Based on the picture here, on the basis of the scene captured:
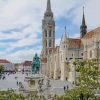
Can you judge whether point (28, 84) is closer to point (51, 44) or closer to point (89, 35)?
point (89, 35)

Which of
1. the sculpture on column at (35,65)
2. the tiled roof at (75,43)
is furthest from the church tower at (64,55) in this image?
the sculpture on column at (35,65)

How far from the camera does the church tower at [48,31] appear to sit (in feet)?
450

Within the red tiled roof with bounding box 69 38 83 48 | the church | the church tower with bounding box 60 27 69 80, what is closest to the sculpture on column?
the church

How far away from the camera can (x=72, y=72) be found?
84438 millimetres

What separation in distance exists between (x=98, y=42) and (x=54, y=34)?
60.4 m

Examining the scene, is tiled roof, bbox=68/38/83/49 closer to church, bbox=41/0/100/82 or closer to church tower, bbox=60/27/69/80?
church, bbox=41/0/100/82

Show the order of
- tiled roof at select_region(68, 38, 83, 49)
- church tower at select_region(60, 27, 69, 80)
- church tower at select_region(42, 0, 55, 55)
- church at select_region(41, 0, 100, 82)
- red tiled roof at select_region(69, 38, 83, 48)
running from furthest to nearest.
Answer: church tower at select_region(42, 0, 55, 55), red tiled roof at select_region(69, 38, 83, 48), tiled roof at select_region(68, 38, 83, 49), church tower at select_region(60, 27, 69, 80), church at select_region(41, 0, 100, 82)

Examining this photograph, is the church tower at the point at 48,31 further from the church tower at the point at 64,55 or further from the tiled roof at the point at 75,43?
the church tower at the point at 64,55

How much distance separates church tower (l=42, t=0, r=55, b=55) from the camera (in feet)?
450

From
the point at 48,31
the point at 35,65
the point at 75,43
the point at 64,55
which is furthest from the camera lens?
the point at 48,31

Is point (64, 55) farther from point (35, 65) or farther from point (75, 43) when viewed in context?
point (35, 65)

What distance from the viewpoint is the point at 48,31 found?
137 meters

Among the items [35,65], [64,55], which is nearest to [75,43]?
[64,55]

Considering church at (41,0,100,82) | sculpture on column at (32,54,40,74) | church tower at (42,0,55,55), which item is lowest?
sculpture on column at (32,54,40,74)
